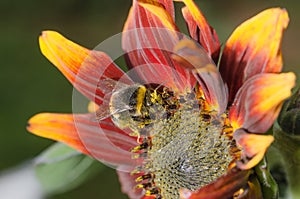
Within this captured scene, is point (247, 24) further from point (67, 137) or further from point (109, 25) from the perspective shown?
point (109, 25)

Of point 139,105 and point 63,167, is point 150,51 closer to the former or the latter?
point 139,105

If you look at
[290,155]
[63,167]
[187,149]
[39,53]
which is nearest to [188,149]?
[187,149]

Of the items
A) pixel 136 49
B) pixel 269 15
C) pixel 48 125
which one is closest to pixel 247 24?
pixel 269 15

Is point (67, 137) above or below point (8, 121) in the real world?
above

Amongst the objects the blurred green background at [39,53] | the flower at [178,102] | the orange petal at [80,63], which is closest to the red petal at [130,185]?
the flower at [178,102]

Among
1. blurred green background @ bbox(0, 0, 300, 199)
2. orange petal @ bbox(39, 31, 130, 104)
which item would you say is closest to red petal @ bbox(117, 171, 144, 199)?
orange petal @ bbox(39, 31, 130, 104)

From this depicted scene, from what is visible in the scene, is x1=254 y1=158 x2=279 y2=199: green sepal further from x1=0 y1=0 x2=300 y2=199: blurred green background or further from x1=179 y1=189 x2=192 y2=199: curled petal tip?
x1=0 y1=0 x2=300 y2=199: blurred green background
